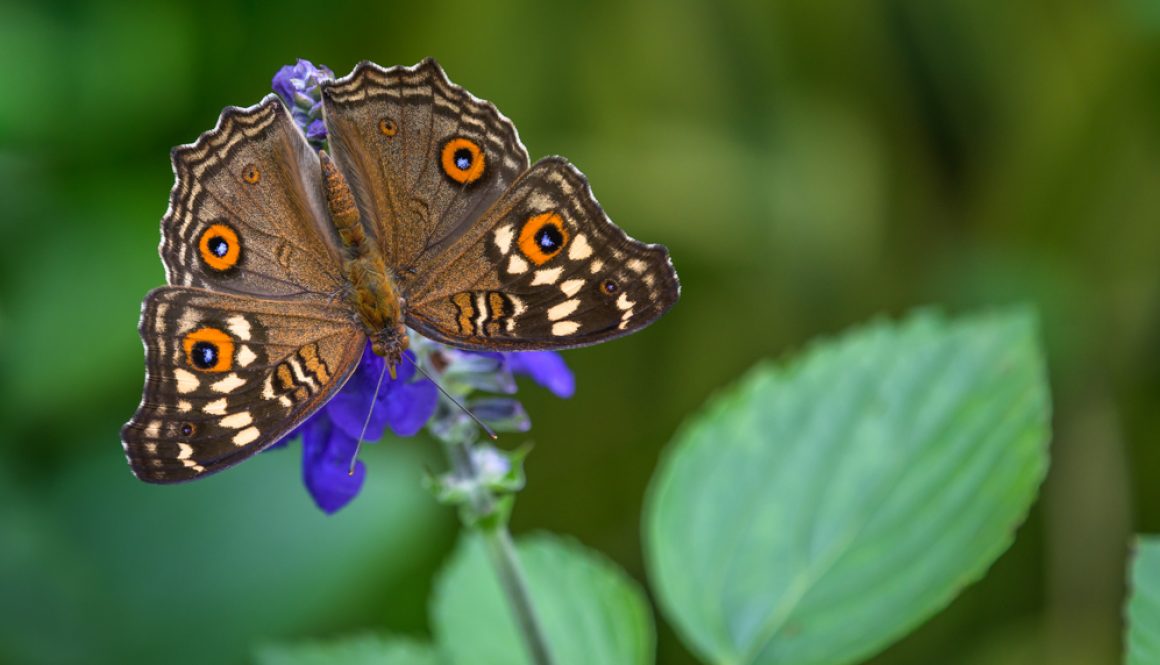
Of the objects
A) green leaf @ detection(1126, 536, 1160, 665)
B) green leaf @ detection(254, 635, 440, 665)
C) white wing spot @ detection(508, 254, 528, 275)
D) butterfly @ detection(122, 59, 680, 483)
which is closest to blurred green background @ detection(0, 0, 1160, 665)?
green leaf @ detection(254, 635, 440, 665)

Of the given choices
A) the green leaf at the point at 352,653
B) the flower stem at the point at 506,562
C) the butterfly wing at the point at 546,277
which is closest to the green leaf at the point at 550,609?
the green leaf at the point at 352,653

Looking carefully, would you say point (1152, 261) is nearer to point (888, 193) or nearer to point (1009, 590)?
point (888, 193)

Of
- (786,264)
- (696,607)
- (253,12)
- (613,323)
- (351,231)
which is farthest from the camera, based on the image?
(786,264)

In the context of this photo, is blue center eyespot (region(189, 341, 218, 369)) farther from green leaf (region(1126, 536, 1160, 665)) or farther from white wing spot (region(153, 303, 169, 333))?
green leaf (region(1126, 536, 1160, 665))

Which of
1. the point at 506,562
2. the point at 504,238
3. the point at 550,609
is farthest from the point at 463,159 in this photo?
the point at 550,609

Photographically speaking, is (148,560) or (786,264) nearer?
(148,560)

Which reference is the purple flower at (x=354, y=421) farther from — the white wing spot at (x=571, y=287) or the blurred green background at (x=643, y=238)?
the blurred green background at (x=643, y=238)

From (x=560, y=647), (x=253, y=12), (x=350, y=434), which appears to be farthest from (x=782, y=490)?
(x=253, y=12)
